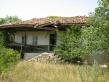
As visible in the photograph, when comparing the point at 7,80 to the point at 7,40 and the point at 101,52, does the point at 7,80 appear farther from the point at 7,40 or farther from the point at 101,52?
the point at 7,40

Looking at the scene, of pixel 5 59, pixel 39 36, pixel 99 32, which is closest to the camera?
pixel 5 59

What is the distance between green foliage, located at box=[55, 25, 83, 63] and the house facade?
1.16 metres

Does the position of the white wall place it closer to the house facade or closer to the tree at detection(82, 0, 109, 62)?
the house facade

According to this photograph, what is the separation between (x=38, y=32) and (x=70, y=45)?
6.06 metres

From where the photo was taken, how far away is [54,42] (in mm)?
29438

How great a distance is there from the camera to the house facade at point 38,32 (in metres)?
28.0

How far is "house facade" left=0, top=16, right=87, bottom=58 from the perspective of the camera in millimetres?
28016

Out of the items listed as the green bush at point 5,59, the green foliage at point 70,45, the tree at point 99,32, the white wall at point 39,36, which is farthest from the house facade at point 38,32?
the green bush at point 5,59

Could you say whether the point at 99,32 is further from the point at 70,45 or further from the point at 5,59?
the point at 5,59

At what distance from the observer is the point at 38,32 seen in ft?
99.1

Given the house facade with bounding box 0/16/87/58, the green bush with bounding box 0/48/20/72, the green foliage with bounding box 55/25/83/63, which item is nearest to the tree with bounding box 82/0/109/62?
the green foliage with bounding box 55/25/83/63

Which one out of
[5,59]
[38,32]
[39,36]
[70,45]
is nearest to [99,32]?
[70,45]

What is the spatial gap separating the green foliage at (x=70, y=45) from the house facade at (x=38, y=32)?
1160mm

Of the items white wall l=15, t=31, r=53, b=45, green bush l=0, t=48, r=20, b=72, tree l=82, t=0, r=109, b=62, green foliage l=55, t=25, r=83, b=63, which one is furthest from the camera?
white wall l=15, t=31, r=53, b=45
